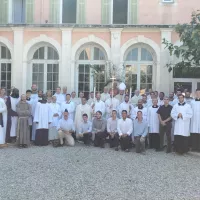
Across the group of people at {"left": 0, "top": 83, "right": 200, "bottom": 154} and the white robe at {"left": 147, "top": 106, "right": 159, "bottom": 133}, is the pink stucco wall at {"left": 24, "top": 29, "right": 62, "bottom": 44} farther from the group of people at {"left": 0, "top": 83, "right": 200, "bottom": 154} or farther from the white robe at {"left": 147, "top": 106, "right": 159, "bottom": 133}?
the white robe at {"left": 147, "top": 106, "right": 159, "bottom": 133}

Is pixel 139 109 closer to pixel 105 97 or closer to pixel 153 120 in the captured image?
pixel 153 120

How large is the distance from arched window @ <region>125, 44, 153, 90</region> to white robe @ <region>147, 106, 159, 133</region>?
22.0 feet

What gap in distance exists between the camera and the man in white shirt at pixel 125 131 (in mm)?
11523

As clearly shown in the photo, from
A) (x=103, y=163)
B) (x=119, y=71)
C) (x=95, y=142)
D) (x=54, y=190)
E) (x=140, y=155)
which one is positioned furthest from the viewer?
(x=119, y=71)

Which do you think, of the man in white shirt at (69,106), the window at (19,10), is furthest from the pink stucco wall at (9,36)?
the man in white shirt at (69,106)

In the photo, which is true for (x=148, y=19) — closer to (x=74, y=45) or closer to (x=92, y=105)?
(x=74, y=45)

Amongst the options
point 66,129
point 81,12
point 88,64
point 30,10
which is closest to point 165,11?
point 81,12

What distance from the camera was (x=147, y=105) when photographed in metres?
13.1

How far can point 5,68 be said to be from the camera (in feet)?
64.2

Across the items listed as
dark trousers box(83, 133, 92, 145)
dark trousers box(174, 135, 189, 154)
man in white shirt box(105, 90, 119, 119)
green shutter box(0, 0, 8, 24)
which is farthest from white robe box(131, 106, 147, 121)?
green shutter box(0, 0, 8, 24)

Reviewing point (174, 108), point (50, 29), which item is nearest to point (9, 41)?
point (50, 29)

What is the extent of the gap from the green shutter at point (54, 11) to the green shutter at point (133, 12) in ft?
12.7

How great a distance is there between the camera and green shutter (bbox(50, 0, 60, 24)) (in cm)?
1930

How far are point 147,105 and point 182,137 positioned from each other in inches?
89.3
